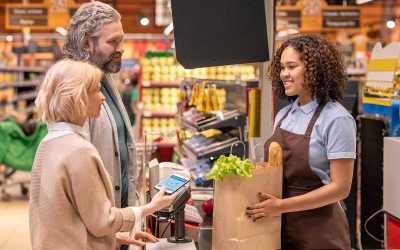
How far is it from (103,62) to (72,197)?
2.79ft

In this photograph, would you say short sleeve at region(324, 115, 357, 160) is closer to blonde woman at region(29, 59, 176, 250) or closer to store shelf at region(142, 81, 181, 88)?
blonde woman at region(29, 59, 176, 250)

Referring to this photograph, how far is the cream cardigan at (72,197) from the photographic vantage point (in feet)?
7.74

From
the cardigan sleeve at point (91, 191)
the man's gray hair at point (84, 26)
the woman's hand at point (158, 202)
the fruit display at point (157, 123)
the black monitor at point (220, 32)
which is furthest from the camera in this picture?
the fruit display at point (157, 123)

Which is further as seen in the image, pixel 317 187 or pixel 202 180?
pixel 202 180

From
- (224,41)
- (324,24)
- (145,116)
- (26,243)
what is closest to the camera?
(224,41)

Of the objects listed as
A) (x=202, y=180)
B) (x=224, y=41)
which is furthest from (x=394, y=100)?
(x=224, y=41)

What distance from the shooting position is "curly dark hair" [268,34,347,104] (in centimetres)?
282

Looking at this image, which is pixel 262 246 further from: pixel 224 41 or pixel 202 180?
pixel 202 180

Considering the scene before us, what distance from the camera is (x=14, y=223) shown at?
8656mm

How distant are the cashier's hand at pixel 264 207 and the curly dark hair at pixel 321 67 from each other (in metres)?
0.45

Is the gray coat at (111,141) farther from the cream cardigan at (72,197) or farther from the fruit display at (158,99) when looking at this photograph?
the fruit display at (158,99)

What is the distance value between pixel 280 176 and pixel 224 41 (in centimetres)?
119

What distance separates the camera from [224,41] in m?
3.77

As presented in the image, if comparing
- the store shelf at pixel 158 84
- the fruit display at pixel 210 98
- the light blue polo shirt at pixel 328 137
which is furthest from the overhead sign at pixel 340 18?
the light blue polo shirt at pixel 328 137
